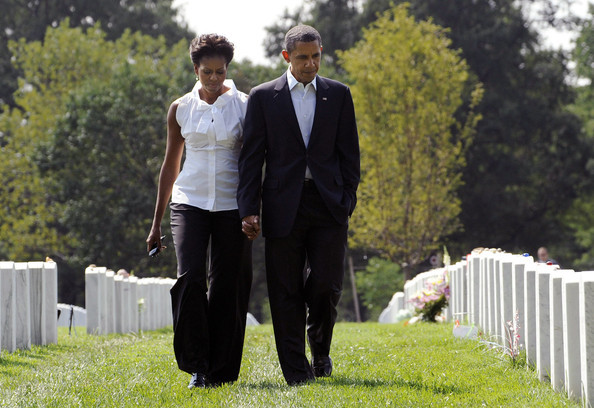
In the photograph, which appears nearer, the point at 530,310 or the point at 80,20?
the point at 530,310

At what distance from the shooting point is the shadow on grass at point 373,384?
6.53m

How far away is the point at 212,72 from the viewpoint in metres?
7.12

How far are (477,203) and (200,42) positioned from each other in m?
39.0

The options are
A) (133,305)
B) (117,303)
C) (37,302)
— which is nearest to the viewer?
Answer: (37,302)

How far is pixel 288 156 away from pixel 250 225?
52cm

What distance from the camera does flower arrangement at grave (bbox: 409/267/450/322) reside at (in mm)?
16281

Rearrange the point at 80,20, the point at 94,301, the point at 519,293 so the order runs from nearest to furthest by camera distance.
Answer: the point at 519,293 < the point at 94,301 < the point at 80,20

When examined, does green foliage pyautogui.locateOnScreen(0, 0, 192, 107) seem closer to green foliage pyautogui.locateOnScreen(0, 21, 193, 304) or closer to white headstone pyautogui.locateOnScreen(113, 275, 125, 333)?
green foliage pyautogui.locateOnScreen(0, 21, 193, 304)

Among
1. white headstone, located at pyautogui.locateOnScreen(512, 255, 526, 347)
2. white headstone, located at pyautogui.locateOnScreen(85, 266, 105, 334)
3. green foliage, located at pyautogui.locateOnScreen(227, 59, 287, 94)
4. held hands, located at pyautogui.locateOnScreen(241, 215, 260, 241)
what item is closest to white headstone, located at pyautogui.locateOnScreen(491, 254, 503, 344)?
white headstone, located at pyautogui.locateOnScreen(512, 255, 526, 347)

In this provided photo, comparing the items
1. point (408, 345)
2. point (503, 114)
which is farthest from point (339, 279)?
point (503, 114)

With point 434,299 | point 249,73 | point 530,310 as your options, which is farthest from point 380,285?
point 530,310

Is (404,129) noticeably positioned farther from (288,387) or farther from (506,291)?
(288,387)

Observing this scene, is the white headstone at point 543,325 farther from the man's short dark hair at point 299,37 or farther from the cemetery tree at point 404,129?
the cemetery tree at point 404,129

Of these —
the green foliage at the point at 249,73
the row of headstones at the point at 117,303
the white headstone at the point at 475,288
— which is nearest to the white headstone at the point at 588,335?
the white headstone at the point at 475,288
